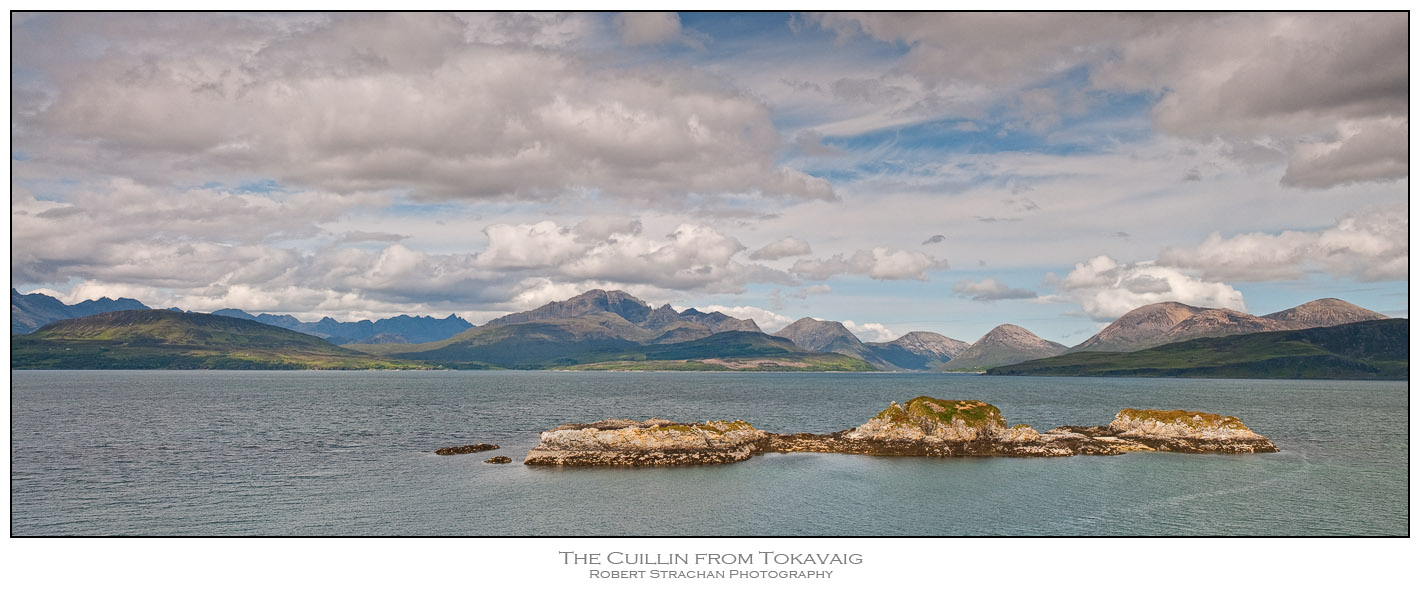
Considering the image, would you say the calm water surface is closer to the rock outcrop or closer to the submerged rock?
the submerged rock

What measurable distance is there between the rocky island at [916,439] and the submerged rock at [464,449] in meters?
7.26

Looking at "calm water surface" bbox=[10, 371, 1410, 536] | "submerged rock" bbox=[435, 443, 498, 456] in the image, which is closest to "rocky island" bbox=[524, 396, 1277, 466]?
"calm water surface" bbox=[10, 371, 1410, 536]

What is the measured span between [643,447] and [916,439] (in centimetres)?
3005

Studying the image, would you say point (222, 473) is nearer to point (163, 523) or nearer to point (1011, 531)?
point (163, 523)

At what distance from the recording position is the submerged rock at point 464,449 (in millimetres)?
77925

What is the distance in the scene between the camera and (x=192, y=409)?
447 feet

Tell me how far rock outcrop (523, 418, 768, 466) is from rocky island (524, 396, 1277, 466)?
3.6 inches

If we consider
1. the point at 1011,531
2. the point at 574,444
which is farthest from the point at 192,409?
the point at 1011,531

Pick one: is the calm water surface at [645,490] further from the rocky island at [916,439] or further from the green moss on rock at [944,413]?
the green moss on rock at [944,413]

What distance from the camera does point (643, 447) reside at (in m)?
74.4

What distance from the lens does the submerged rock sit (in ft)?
256

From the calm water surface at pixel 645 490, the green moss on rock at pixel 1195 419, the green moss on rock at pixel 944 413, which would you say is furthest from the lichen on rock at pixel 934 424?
the green moss on rock at pixel 1195 419

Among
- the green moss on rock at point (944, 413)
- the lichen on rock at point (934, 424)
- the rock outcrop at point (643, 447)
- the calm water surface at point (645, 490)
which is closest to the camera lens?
the calm water surface at point (645, 490)

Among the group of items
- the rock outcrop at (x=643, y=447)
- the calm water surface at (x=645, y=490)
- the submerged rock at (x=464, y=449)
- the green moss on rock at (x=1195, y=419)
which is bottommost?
the submerged rock at (x=464, y=449)
